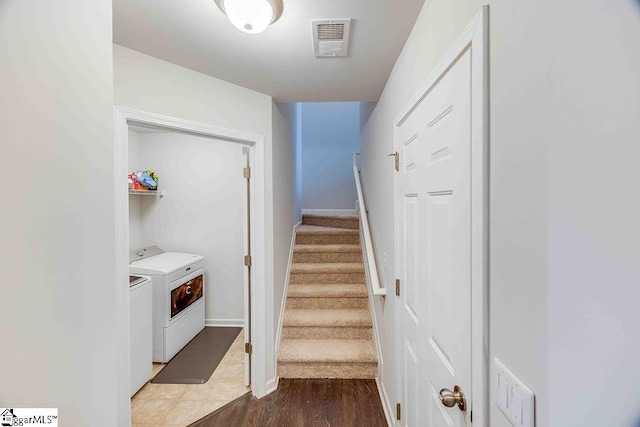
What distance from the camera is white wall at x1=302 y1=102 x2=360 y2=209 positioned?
442 centimetres

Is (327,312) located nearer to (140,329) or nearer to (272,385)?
(272,385)

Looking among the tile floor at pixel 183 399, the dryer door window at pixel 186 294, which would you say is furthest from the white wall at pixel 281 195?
the dryer door window at pixel 186 294

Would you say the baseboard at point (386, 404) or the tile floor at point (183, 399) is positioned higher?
the baseboard at point (386, 404)

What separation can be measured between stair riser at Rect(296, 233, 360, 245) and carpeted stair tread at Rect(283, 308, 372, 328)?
3.07ft

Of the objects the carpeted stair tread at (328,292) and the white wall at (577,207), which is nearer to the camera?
the white wall at (577,207)

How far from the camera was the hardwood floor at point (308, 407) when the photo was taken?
1.92 m

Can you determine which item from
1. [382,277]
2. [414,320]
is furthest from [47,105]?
[382,277]

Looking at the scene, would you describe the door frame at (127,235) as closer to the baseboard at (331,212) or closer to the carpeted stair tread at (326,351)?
the carpeted stair tread at (326,351)

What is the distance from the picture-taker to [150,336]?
7.67 ft

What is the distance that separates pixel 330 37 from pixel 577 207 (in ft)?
A: 4.37

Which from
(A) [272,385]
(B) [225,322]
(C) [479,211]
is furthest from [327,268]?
(C) [479,211]

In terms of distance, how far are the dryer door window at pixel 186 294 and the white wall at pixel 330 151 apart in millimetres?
2150

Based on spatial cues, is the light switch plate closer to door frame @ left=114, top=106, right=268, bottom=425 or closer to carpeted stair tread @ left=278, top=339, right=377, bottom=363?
door frame @ left=114, top=106, right=268, bottom=425

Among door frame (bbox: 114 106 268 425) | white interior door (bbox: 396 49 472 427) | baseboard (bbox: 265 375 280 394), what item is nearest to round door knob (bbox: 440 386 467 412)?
white interior door (bbox: 396 49 472 427)
